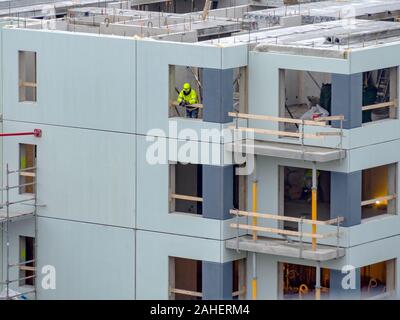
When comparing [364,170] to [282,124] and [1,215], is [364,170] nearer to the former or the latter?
[282,124]

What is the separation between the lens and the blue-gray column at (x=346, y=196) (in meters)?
60.7

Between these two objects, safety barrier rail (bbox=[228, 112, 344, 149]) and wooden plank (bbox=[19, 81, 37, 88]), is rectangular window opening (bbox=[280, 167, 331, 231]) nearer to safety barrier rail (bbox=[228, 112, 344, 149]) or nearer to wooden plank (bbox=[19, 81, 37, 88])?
safety barrier rail (bbox=[228, 112, 344, 149])

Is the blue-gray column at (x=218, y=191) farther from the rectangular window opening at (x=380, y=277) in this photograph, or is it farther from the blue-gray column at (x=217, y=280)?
the rectangular window opening at (x=380, y=277)

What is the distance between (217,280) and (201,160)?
11.7 feet

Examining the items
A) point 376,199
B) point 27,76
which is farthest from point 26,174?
point 376,199

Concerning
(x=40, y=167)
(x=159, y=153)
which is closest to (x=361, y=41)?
(x=159, y=153)

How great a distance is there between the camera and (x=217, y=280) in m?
61.9

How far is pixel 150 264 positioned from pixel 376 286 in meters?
6.77

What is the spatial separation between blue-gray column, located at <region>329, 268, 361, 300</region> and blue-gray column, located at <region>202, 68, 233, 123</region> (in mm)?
5465

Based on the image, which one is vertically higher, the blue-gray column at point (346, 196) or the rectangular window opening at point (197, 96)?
the rectangular window opening at point (197, 96)

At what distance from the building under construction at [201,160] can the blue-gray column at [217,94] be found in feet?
0.19

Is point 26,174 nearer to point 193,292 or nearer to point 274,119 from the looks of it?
point 193,292

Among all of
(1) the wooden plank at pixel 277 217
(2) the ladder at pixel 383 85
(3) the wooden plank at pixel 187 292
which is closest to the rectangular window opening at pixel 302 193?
(1) the wooden plank at pixel 277 217

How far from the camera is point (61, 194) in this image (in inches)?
2544
